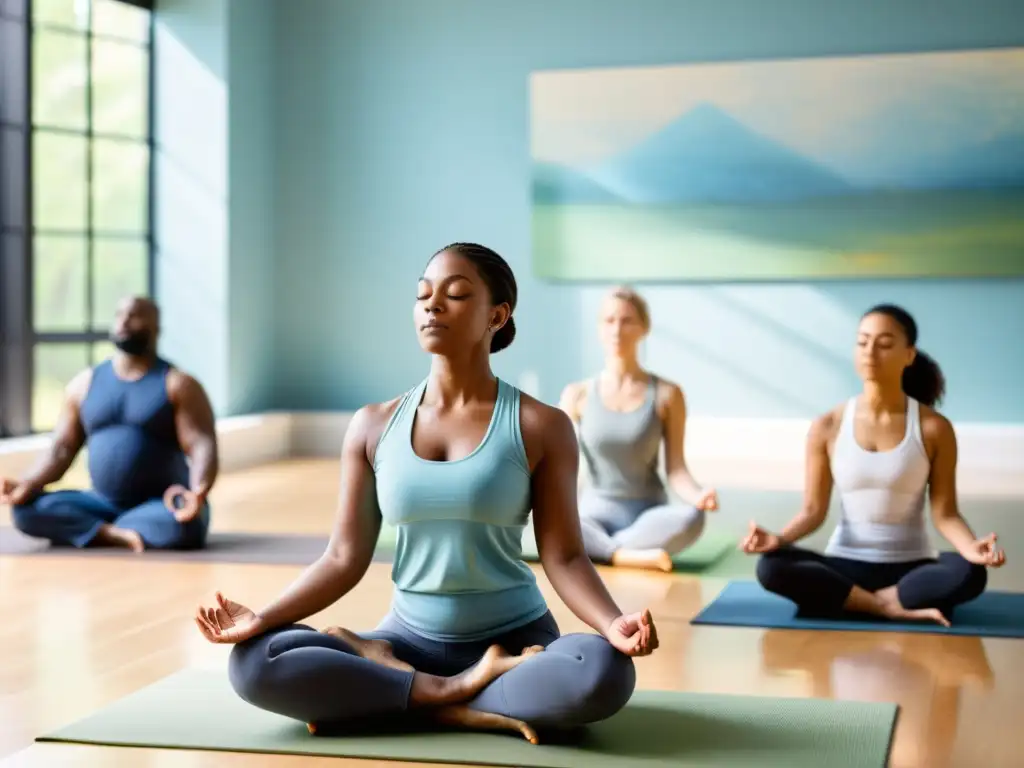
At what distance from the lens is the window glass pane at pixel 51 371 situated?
7809 millimetres

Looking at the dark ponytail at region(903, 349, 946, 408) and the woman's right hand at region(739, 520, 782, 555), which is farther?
the dark ponytail at region(903, 349, 946, 408)

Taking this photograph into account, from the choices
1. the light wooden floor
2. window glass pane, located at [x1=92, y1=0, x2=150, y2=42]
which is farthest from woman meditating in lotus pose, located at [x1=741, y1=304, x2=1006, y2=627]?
window glass pane, located at [x1=92, y1=0, x2=150, y2=42]

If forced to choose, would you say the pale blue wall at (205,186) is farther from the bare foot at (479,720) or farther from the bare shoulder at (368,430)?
the bare foot at (479,720)

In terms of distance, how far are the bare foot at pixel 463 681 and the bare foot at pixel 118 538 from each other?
2.68 meters

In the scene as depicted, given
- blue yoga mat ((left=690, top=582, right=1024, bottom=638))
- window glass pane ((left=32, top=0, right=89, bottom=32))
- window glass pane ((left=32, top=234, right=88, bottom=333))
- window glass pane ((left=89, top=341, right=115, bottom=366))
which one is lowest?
blue yoga mat ((left=690, top=582, right=1024, bottom=638))

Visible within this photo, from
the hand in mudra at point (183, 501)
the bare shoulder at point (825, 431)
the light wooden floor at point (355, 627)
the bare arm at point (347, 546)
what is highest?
the bare shoulder at point (825, 431)

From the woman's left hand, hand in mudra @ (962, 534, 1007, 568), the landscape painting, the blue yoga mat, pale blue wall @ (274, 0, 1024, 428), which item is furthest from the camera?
pale blue wall @ (274, 0, 1024, 428)

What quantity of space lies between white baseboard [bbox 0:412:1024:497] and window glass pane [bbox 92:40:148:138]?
1.72m

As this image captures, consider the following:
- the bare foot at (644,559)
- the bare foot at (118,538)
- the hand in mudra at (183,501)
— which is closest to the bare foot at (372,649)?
the bare foot at (644,559)

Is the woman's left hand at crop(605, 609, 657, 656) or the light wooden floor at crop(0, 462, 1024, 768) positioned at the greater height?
the woman's left hand at crop(605, 609, 657, 656)

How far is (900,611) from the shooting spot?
13.3 feet

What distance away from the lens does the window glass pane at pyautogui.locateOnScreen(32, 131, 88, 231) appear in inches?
303

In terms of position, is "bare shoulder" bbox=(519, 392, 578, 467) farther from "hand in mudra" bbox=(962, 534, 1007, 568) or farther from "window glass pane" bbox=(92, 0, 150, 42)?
"window glass pane" bbox=(92, 0, 150, 42)

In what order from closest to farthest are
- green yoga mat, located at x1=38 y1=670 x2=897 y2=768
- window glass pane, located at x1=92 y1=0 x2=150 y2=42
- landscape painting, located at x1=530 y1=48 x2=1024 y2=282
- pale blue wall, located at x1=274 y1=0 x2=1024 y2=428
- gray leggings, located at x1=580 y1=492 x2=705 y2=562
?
1. green yoga mat, located at x1=38 y1=670 x2=897 y2=768
2. gray leggings, located at x1=580 y1=492 x2=705 y2=562
3. landscape painting, located at x1=530 y1=48 x2=1024 y2=282
4. pale blue wall, located at x1=274 y1=0 x2=1024 y2=428
5. window glass pane, located at x1=92 y1=0 x2=150 y2=42
